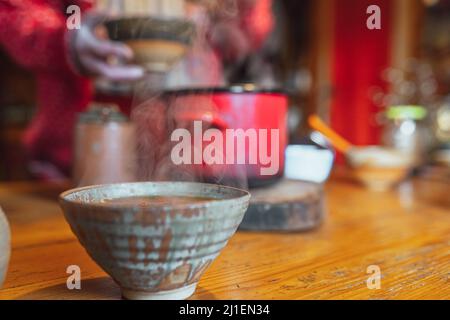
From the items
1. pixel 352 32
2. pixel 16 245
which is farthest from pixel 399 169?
pixel 352 32

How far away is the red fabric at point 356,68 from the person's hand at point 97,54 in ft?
11.2

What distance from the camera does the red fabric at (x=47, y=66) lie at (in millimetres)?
1195

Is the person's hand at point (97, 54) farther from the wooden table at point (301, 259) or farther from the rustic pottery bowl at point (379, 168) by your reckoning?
the rustic pottery bowl at point (379, 168)

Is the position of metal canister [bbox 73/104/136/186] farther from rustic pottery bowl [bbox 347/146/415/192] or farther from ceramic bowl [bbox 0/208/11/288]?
rustic pottery bowl [bbox 347/146/415/192]

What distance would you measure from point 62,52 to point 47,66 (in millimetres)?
120

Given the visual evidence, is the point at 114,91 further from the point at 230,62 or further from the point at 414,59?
the point at 414,59

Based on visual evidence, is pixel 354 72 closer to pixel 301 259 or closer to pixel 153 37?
pixel 153 37

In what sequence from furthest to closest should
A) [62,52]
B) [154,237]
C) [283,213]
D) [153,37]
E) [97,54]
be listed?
[62,52] < [97,54] < [153,37] < [283,213] < [154,237]

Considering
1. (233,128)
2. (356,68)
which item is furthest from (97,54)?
(356,68)

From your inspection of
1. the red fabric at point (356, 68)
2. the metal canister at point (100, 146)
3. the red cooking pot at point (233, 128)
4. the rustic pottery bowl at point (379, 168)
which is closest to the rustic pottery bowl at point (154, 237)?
the red cooking pot at point (233, 128)

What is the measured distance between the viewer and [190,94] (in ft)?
3.12

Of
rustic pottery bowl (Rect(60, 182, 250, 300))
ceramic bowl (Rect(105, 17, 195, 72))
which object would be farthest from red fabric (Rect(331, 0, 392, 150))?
rustic pottery bowl (Rect(60, 182, 250, 300))

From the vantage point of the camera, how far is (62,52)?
1.45 meters

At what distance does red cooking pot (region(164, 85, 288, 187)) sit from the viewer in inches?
35.7
